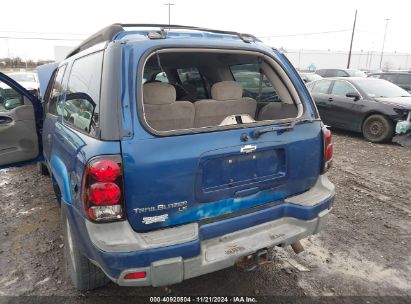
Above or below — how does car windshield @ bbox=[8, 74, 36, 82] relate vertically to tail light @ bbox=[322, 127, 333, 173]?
below

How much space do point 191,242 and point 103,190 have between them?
24.4 inches

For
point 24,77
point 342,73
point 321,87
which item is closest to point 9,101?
point 321,87

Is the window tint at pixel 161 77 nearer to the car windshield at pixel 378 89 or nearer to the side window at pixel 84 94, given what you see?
the side window at pixel 84 94

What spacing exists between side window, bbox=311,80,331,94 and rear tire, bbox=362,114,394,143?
1.60 meters

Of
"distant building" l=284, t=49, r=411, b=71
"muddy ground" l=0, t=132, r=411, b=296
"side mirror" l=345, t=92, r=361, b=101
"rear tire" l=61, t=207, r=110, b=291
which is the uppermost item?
"distant building" l=284, t=49, r=411, b=71

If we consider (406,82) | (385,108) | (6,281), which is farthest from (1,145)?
(406,82)

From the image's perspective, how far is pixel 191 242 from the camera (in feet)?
6.89

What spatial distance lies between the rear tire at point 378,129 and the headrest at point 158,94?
21.5 feet

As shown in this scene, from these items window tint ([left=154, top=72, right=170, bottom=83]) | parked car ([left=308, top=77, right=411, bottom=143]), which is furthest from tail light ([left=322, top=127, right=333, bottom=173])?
parked car ([left=308, top=77, right=411, bottom=143])

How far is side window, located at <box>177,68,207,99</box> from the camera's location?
4379 mm

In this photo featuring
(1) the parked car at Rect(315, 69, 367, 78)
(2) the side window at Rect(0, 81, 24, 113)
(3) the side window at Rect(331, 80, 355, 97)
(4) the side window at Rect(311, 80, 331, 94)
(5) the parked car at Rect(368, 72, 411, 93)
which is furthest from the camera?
(1) the parked car at Rect(315, 69, 367, 78)

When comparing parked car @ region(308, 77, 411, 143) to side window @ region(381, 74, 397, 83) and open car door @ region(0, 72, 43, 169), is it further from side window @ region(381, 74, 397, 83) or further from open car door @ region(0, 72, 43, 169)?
open car door @ region(0, 72, 43, 169)

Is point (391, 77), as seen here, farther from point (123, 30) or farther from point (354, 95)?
point (123, 30)

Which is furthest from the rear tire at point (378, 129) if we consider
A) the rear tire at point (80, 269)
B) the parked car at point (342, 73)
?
the parked car at point (342, 73)
